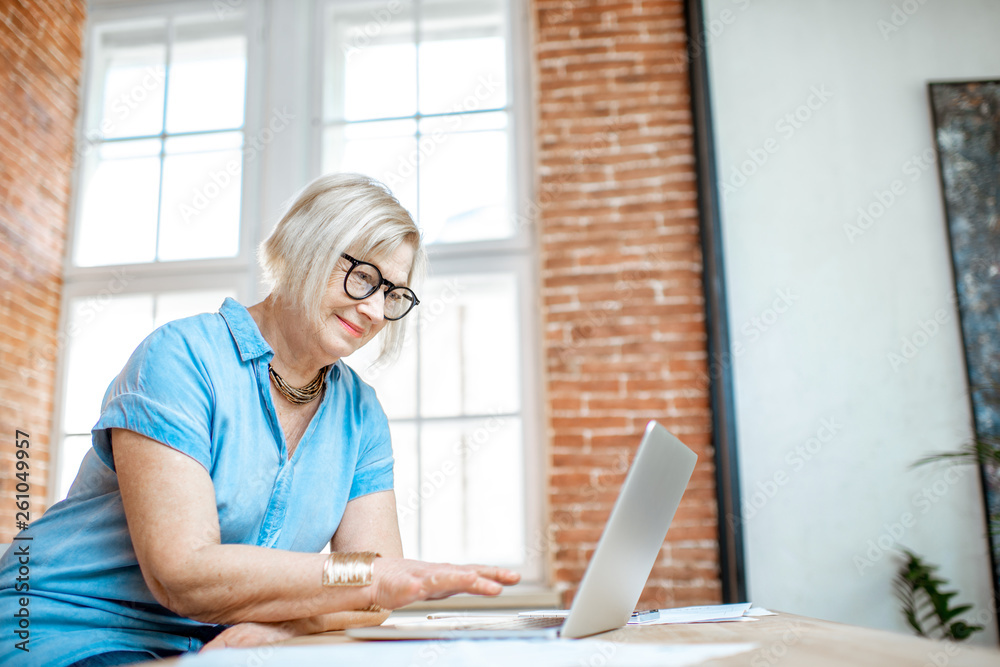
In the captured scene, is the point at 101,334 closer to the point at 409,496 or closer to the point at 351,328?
the point at 409,496

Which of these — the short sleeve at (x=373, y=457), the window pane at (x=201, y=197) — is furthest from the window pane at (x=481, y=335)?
the short sleeve at (x=373, y=457)

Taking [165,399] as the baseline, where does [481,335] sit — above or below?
above

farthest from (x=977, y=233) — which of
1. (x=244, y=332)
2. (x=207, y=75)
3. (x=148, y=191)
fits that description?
(x=148, y=191)

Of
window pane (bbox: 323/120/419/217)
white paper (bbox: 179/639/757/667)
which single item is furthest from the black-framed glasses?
window pane (bbox: 323/120/419/217)

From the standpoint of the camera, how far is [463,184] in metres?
3.85

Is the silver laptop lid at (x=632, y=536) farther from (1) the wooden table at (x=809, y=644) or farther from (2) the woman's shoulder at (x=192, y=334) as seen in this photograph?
(2) the woman's shoulder at (x=192, y=334)

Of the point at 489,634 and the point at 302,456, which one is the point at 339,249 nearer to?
the point at 302,456

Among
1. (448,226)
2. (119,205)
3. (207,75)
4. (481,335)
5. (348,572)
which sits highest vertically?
(207,75)

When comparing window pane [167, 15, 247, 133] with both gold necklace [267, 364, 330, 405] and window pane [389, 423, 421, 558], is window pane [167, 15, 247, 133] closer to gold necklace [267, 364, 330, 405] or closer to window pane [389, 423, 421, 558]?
window pane [389, 423, 421, 558]

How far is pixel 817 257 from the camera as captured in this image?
133 inches

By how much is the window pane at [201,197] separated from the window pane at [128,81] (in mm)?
251

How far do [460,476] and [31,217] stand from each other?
7.95ft

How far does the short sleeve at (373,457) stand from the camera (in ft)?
5.12

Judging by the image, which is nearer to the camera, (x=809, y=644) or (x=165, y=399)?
(x=809, y=644)
